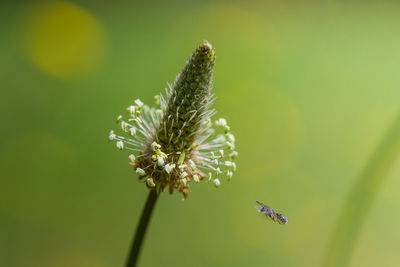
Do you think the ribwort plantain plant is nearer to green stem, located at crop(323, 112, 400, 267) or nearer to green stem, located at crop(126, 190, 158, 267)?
green stem, located at crop(126, 190, 158, 267)

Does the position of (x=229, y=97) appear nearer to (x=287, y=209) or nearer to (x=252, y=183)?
(x=252, y=183)

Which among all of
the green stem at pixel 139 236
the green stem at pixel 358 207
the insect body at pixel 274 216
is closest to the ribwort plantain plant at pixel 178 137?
the green stem at pixel 139 236

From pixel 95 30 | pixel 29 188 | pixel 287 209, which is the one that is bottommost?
pixel 29 188

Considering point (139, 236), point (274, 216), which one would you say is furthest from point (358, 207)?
point (139, 236)

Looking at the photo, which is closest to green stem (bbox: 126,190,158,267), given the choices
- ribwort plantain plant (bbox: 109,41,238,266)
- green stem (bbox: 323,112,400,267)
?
ribwort plantain plant (bbox: 109,41,238,266)

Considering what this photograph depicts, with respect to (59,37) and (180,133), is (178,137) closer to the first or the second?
(180,133)

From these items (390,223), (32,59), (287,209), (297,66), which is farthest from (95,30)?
(390,223)
